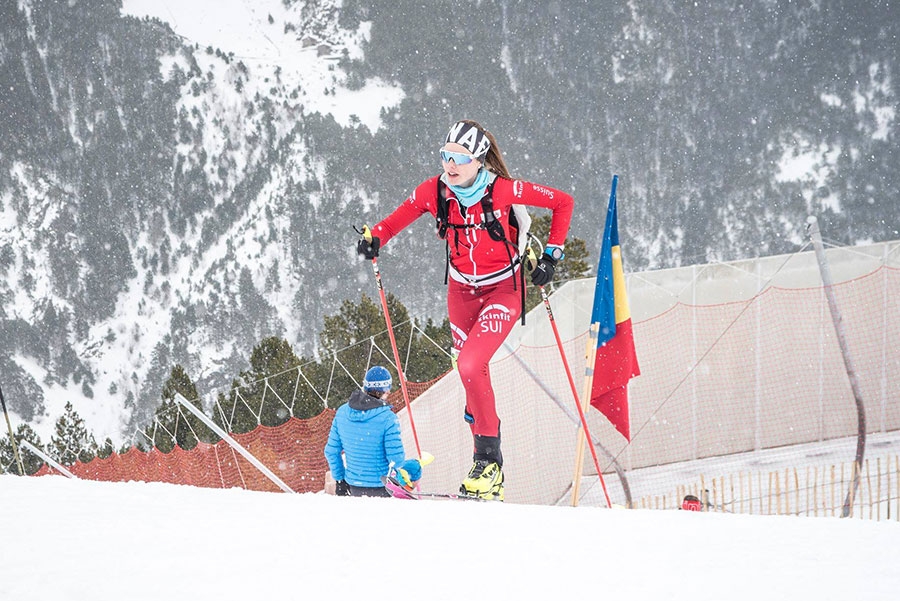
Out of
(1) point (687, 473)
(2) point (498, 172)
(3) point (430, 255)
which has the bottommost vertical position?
(1) point (687, 473)

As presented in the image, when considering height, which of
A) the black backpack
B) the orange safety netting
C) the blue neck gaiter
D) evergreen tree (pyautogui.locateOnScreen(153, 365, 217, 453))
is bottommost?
evergreen tree (pyautogui.locateOnScreen(153, 365, 217, 453))

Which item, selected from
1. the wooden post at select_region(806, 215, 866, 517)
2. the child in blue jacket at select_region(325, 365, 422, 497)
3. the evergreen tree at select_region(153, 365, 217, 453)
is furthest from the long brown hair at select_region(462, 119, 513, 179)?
the evergreen tree at select_region(153, 365, 217, 453)

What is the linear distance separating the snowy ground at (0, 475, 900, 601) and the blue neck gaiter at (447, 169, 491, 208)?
216cm

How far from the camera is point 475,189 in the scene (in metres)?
4.41

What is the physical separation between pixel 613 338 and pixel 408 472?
198 cm

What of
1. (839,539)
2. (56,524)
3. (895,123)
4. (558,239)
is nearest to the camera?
(839,539)

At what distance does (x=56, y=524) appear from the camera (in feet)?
7.61

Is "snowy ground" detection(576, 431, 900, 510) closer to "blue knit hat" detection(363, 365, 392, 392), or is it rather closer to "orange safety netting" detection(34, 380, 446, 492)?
"orange safety netting" detection(34, 380, 446, 492)

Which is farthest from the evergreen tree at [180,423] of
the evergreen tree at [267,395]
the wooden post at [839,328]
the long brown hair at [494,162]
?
the long brown hair at [494,162]

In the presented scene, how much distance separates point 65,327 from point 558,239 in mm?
191212

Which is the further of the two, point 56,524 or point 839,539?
point 56,524

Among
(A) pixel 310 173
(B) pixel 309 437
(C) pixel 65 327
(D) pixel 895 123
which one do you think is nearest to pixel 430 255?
(A) pixel 310 173

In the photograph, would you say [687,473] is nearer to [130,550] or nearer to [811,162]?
[130,550]

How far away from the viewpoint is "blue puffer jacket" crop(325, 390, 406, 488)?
5051 millimetres
